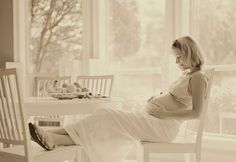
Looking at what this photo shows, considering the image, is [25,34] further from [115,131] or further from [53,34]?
[115,131]

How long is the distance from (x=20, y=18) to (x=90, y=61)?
1180 mm

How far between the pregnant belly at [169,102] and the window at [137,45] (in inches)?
46.0

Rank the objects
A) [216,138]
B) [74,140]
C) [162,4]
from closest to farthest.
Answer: [74,140] → [216,138] → [162,4]

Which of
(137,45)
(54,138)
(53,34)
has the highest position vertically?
(53,34)

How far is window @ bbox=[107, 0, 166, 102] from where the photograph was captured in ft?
13.4

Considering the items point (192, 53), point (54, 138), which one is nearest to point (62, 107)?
point (54, 138)

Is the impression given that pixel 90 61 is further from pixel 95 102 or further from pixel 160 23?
pixel 95 102

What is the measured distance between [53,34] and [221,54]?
2.09m

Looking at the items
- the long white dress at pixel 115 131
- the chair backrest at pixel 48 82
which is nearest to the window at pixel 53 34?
the chair backrest at pixel 48 82

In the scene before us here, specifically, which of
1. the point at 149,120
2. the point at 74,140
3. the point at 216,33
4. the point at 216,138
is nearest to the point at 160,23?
the point at 216,33

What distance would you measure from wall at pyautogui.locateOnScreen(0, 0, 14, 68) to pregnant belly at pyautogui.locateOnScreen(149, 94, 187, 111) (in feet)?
8.39

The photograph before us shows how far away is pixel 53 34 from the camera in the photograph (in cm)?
477

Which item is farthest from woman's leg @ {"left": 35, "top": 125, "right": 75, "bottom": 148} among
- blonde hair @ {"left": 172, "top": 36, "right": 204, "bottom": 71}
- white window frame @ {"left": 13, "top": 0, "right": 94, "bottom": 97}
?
white window frame @ {"left": 13, "top": 0, "right": 94, "bottom": 97}

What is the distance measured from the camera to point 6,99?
213cm
